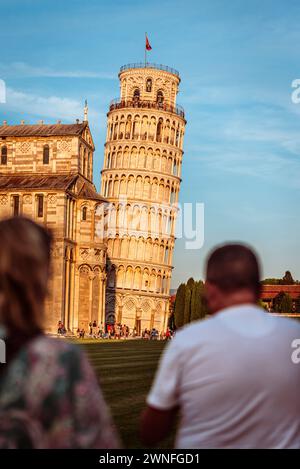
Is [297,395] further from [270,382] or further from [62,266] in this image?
[62,266]

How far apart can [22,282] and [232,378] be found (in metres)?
1.38

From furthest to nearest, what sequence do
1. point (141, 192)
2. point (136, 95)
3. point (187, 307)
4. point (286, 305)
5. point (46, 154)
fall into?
point (286, 305)
point (136, 95)
point (141, 192)
point (187, 307)
point (46, 154)

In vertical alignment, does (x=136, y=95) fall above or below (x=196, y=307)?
above

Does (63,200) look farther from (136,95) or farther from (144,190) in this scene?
A: (136,95)

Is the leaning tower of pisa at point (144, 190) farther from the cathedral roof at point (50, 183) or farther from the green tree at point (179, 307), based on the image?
the cathedral roof at point (50, 183)

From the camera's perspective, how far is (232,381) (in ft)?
14.4

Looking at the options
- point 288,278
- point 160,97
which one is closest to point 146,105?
point 160,97

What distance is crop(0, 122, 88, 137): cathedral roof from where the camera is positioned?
76188mm

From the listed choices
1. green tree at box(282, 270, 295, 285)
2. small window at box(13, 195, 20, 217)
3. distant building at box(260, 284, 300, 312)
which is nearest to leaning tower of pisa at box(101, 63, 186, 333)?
distant building at box(260, 284, 300, 312)

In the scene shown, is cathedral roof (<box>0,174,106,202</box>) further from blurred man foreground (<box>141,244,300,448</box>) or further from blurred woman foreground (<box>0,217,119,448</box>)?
blurred woman foreground (<box>0,217,119,448</box>)

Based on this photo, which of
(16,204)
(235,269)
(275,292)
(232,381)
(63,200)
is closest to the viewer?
(232,381)

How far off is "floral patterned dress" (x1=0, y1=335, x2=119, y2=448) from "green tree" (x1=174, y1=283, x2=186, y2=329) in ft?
329

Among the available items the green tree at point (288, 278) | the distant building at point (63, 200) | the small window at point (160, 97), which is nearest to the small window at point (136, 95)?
the small window at point (160, 97)
